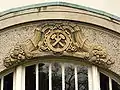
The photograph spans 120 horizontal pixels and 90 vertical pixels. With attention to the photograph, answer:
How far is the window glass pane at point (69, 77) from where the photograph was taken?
7.59m

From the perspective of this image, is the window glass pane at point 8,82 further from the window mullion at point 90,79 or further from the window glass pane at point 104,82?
the window glass pane at point 104,82

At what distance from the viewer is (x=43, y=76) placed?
7.61 m

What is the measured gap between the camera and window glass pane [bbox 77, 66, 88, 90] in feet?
25.0

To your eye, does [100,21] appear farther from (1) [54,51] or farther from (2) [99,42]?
(1) [54,51]

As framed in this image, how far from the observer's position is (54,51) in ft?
24.6

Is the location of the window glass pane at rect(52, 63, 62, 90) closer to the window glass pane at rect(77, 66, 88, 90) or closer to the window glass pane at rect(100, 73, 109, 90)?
the window glass pane at rect(77, 66, 88, 90)

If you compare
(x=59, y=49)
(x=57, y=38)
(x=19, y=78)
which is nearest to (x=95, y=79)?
(x=59, y=49)

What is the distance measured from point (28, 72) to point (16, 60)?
1.01ft

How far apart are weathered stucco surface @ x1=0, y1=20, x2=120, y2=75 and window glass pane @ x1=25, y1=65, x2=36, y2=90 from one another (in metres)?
0.49

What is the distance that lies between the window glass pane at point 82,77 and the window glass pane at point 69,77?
0.10m

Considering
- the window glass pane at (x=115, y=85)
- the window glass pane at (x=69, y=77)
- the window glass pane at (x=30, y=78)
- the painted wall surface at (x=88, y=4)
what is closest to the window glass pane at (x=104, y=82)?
the window glass pane at (x=115, y=85)

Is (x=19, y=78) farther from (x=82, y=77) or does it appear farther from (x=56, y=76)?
(x=82, y=77)

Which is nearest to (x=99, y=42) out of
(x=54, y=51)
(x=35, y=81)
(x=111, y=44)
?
(x=111, y=44)

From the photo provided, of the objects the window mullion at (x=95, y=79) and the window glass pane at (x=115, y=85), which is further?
the window glass pane at (x=115, y=85)
